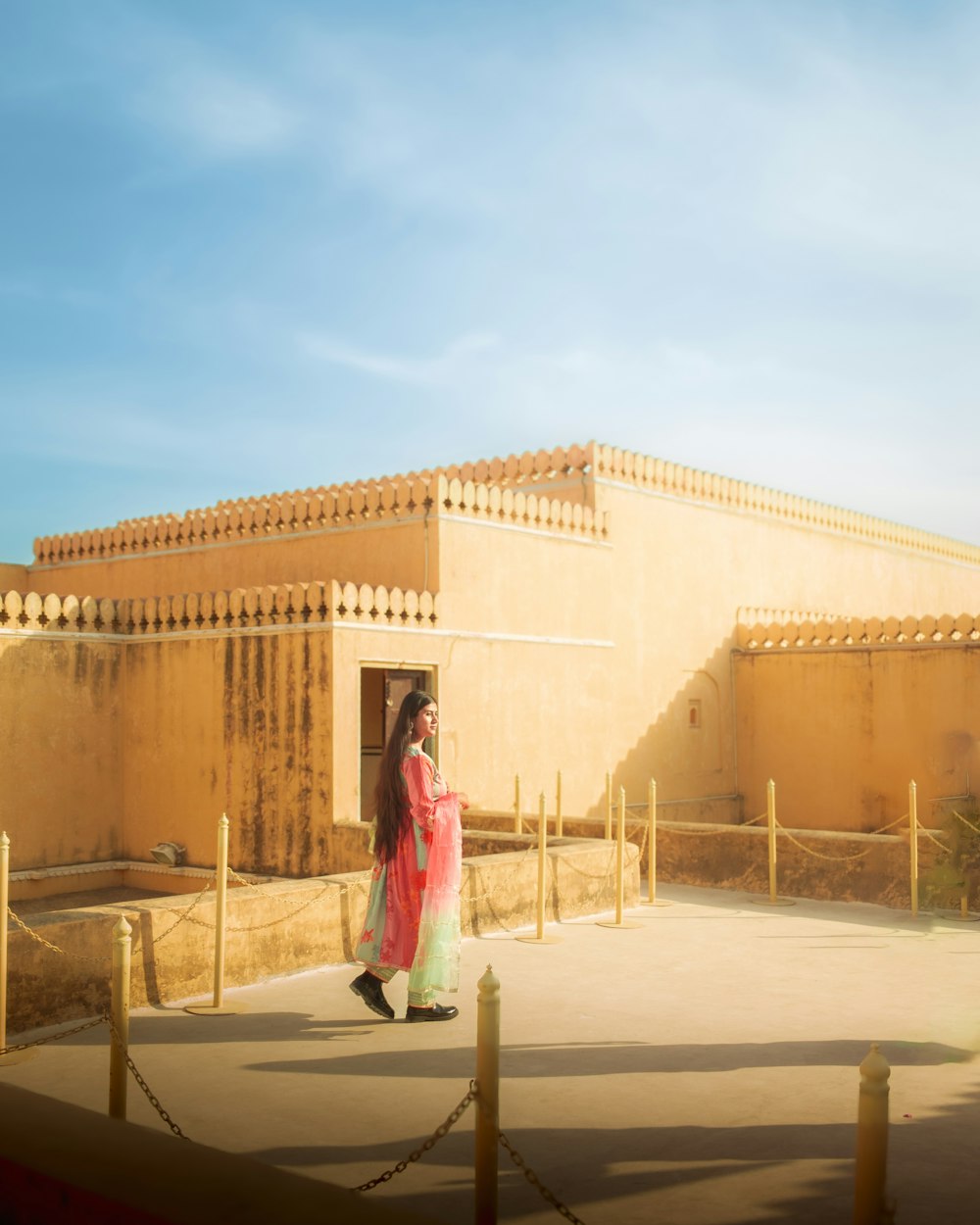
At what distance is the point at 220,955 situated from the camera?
7.12m

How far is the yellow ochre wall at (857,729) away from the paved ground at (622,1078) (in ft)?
26.3

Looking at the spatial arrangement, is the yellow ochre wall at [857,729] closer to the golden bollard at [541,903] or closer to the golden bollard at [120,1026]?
the golden bollard at [541,903]

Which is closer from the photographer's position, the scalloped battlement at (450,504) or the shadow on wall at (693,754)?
the scalloped battlement at (450,504)

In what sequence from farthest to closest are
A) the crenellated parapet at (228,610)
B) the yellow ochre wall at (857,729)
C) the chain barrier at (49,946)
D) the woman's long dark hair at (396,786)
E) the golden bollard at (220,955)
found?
the yellow ochre wall at (857,729) → the crenellated parapet at (228,610) → the golden bollard at (220,955) → the woman's long dark hair at (396,786) → the chain barrier at (49,946)

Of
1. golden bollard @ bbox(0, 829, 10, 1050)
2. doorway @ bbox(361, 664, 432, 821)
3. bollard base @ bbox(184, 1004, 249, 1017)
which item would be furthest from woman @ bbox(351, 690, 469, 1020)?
doorway @ bbox(361, 664, 432, 821)

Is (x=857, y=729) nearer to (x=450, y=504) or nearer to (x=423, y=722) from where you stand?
(x=450, y=504)

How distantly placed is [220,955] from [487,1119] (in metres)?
3.81

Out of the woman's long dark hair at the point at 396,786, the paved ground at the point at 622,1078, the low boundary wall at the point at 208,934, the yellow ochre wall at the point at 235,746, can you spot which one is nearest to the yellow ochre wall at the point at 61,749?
the yellow ochre wall at the point at 235,746

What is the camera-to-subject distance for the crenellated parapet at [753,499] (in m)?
17.1

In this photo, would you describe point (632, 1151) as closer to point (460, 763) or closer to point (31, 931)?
point (31, 931)

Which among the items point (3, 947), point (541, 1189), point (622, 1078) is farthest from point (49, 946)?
point (541, 1189)

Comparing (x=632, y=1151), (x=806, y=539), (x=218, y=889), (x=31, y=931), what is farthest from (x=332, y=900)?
(x=806, y=539)

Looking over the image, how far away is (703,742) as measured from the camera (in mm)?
18172

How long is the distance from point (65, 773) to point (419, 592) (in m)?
4.16
